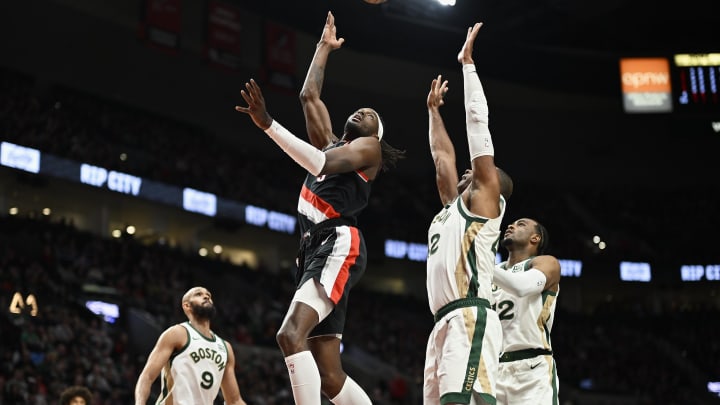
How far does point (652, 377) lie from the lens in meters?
30.5

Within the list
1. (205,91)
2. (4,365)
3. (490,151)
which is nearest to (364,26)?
(205,91)

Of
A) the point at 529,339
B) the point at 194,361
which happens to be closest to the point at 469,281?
the point at 529,339

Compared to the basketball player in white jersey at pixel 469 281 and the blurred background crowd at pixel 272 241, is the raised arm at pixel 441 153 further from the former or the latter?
the blurred background crowd at pixel 272 241

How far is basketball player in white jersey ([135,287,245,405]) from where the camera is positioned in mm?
8430

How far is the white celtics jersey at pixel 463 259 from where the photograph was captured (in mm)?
5773

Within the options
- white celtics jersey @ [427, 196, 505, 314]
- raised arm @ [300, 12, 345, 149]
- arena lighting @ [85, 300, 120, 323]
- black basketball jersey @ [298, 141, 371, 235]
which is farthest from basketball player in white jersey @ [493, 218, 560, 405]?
arena lighting @ [85, 300, 120, 323]

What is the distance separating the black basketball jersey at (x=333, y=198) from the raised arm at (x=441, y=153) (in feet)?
2.23

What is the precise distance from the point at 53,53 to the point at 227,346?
22.8 meters

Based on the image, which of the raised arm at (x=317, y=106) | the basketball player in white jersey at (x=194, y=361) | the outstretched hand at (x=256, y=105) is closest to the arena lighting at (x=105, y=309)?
the basketball player in white jersey at (x=194, y=361)

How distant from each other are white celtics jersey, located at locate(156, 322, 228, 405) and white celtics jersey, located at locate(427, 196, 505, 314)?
134 inches

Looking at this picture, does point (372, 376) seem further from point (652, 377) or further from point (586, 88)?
point (586, 88)

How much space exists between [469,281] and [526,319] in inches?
40.3

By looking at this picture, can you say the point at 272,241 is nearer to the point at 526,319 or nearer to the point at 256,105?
the point at 526,319

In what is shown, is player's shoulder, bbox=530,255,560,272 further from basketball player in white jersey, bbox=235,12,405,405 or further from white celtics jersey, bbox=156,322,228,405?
white celtics jersey, bbox=156,322,228,405
